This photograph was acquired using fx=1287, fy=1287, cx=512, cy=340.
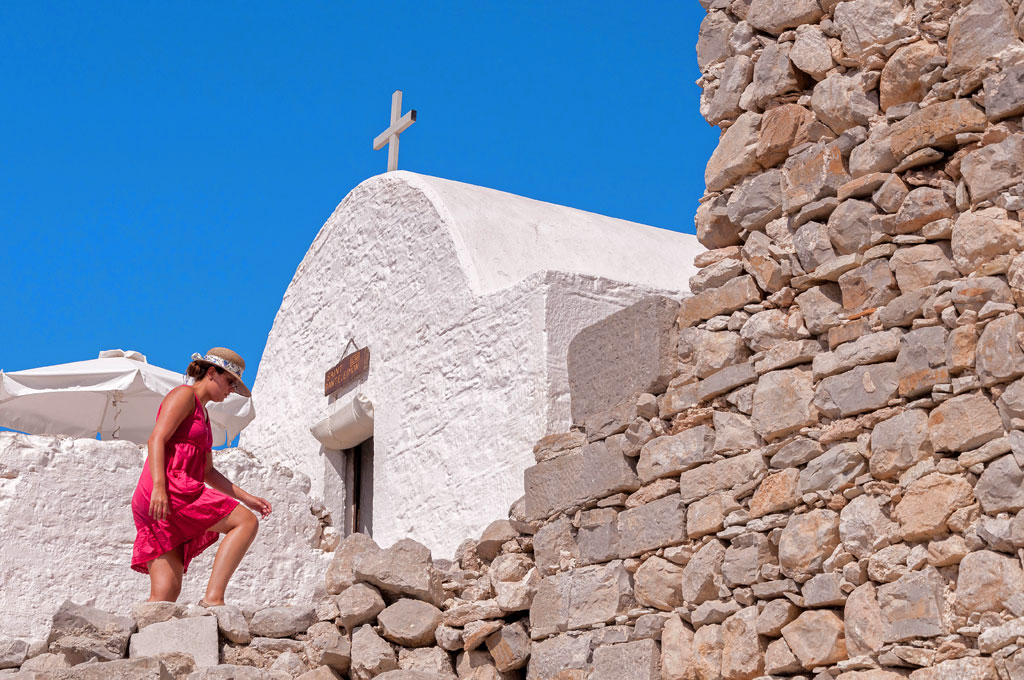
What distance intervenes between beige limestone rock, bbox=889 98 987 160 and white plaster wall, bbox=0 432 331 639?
4.60 meters

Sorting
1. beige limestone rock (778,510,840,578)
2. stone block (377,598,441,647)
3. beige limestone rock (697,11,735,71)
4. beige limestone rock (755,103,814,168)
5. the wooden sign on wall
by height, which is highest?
beige limestone rock (697,11,735,71)

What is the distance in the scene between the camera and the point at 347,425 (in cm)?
800

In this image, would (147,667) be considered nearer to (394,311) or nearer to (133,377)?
(394,311)

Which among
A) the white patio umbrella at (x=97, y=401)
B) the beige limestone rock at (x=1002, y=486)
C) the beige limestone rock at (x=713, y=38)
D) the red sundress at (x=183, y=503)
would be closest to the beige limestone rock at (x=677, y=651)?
the beige limestone rock at (x=1002, y=486)

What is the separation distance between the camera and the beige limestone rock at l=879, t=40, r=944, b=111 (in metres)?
3.97

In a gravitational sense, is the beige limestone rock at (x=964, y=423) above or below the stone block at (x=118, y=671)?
above

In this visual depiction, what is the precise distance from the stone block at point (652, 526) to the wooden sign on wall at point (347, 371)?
10.8 ft

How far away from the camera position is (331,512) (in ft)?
26.2

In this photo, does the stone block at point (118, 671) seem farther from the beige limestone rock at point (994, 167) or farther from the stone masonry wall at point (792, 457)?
the beige limestone rock at point (994, 167)

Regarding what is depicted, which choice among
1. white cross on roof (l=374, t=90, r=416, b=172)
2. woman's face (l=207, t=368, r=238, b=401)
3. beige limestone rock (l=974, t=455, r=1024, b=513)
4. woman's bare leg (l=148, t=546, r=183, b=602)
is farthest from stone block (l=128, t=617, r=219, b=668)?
white cross on roof (l=374, t=90, r=416, b=172)

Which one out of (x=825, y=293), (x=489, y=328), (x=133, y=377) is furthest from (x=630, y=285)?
(x=133, y=377)

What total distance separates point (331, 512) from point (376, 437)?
0.75 meters

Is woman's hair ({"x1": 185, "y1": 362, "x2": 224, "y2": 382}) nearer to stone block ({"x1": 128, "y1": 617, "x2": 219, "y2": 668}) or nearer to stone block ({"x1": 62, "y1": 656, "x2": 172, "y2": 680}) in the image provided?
stone block ({"x1": 128, "y1": 617, "x2": 219, "y2": 668})

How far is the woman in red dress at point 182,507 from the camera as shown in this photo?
18.1 feet
